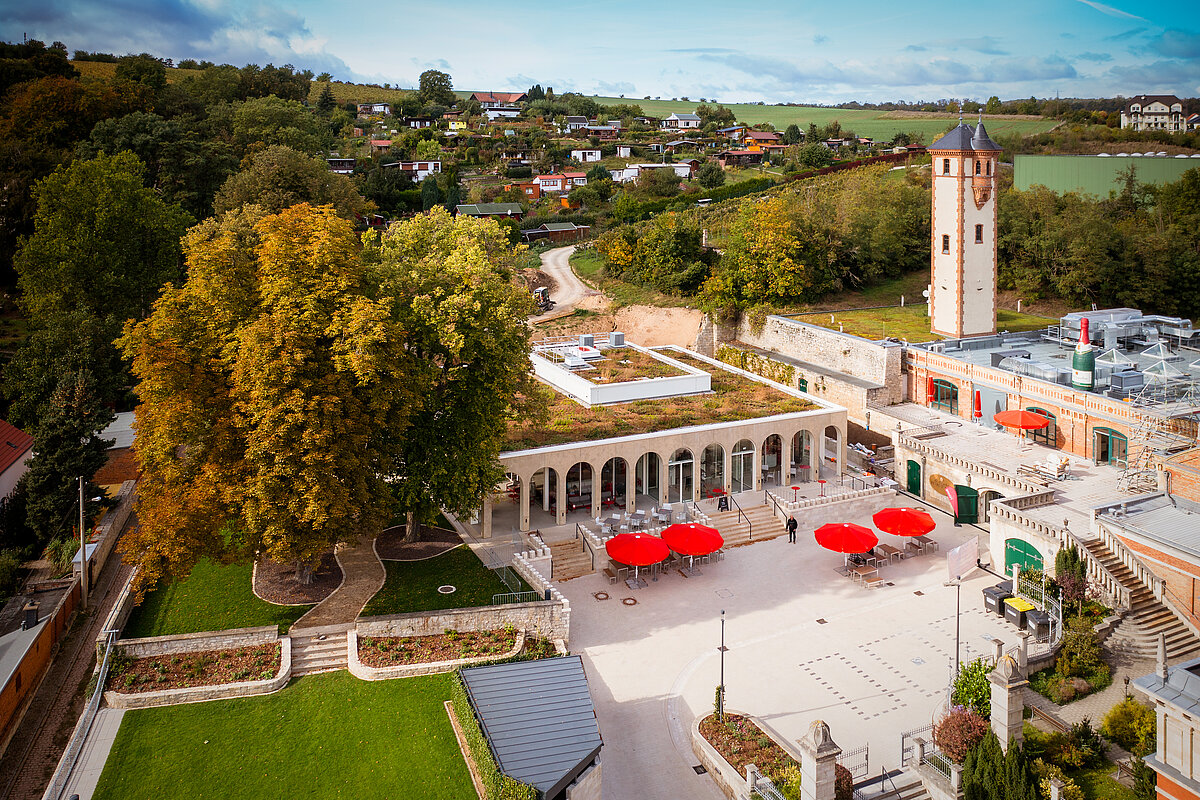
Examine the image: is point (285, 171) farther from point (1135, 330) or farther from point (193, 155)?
point (1135, 330)

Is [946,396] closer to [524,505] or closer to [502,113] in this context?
[524,505]

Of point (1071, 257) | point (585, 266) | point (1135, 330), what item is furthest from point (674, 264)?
point (1135, 330)

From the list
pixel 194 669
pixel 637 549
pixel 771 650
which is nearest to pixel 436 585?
pixel 637 549

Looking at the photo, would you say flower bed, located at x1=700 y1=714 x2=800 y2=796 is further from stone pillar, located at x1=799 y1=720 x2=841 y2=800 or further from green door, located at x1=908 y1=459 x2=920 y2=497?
green door, located at x1=908 y1=459 x2=920 y2=497

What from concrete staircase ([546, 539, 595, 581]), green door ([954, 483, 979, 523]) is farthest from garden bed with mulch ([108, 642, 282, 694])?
green door ([954, 483, 979, 523])

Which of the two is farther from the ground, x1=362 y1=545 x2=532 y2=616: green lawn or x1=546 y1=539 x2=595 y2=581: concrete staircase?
x1=362 y1=545 x2=532 y2=616: green lawn

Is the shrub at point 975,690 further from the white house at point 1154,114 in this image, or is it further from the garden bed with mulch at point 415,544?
the white house at point 1154,114
